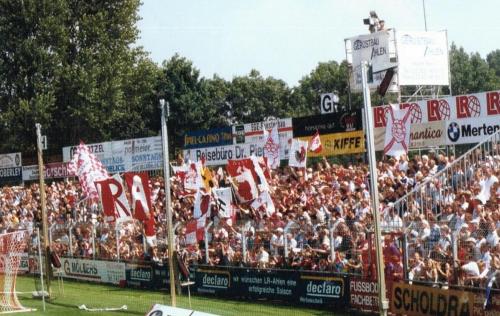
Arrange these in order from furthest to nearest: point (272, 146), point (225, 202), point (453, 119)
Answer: point (272, 146), point (453, 119), point (225, 202)

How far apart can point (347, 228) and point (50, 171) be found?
28.8m

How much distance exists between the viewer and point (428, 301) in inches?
750

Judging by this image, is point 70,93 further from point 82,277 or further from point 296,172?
point 296,172

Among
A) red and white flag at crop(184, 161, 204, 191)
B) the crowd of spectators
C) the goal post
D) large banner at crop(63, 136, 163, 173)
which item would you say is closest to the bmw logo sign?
the crowd of spectators

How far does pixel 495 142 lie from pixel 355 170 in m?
5.51

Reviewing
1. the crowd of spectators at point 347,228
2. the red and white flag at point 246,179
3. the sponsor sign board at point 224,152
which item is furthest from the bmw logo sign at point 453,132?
the sponsor sign board at point 224,152

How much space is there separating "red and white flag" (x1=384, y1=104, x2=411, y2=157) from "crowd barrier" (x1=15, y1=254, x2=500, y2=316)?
4425mm

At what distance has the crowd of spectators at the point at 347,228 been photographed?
18.7 m

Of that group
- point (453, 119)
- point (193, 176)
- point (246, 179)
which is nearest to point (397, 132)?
point (453, 119)

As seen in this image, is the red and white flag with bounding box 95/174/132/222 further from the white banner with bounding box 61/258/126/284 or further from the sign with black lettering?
the sign with black lettering

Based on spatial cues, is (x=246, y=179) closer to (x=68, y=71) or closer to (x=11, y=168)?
(x=11, y=168)

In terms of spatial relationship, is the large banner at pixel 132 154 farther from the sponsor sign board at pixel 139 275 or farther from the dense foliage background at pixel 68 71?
the dense foliage background at pixel 68 71

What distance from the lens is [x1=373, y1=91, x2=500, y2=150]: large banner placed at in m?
26.3

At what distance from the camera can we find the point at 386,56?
3934 centimetres
